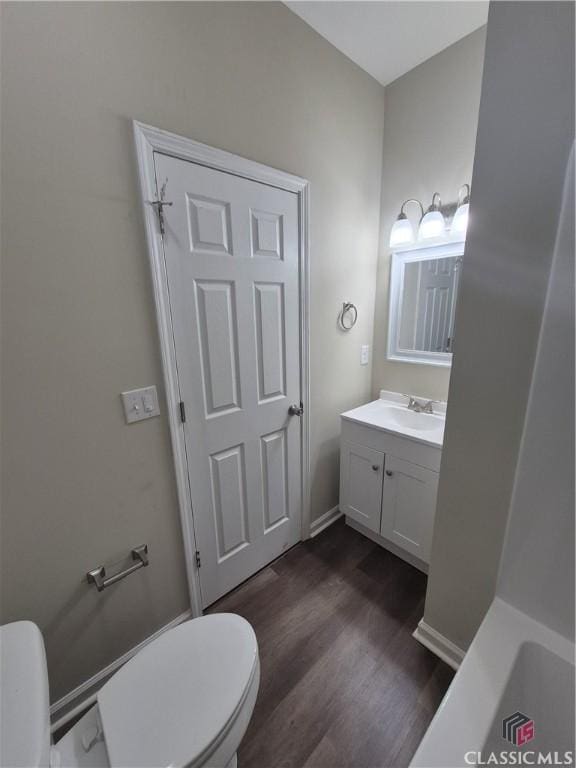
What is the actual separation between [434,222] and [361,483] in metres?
1.52

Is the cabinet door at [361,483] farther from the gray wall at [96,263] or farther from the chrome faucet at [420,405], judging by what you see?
the gray wall at [96,263]

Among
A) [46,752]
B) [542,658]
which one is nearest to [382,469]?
[542,658]

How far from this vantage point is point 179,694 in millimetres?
819

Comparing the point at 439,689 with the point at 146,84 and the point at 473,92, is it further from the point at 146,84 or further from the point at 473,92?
the point at 473,92

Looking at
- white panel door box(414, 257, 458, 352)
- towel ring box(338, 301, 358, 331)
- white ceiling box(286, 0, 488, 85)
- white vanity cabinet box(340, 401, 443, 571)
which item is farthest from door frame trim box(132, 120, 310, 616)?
white panel door box(414, 257, 458, 352)

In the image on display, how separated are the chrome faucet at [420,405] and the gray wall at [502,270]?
0.76 meters

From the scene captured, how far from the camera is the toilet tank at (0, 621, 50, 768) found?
59 cm

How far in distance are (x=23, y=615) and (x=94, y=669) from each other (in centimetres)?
41

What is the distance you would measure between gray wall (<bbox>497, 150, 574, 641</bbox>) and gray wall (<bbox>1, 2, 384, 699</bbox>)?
1.20 m

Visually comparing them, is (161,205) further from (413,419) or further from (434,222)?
(413,419)

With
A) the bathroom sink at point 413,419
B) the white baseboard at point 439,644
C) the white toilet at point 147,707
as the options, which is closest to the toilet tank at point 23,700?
the white toilet at point 147,707

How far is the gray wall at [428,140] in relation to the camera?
149cm

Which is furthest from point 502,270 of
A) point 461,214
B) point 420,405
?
point 420,405

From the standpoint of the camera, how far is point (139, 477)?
3.79 feet
